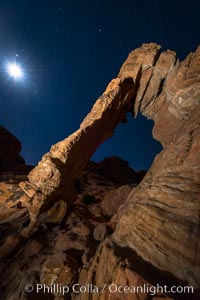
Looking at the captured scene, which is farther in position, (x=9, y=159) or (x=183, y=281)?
(x=9, y=159)

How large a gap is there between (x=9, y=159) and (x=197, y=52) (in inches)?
1196

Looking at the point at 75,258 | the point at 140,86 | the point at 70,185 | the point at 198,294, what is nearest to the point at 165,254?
the point at 198,294

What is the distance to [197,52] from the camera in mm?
11758

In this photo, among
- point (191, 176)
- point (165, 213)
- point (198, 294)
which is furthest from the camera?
point (191, 176)

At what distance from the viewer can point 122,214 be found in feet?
27.9

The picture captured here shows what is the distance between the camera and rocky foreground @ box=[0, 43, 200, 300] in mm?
5441

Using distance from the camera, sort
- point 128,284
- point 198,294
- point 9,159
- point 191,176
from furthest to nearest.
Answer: point 9,159 < point 191,176 < point 128,284 < point 198,294

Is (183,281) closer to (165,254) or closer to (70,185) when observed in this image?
(165,254)

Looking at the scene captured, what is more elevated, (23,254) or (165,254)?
(165,254)

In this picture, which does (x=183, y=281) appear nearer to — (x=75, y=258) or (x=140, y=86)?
(x=75, y=258)

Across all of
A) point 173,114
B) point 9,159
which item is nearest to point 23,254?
point 173,114

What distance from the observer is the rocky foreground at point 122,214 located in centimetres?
544

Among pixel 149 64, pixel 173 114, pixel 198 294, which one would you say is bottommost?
pixel 198 294

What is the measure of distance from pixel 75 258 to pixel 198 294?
474 centimetres
